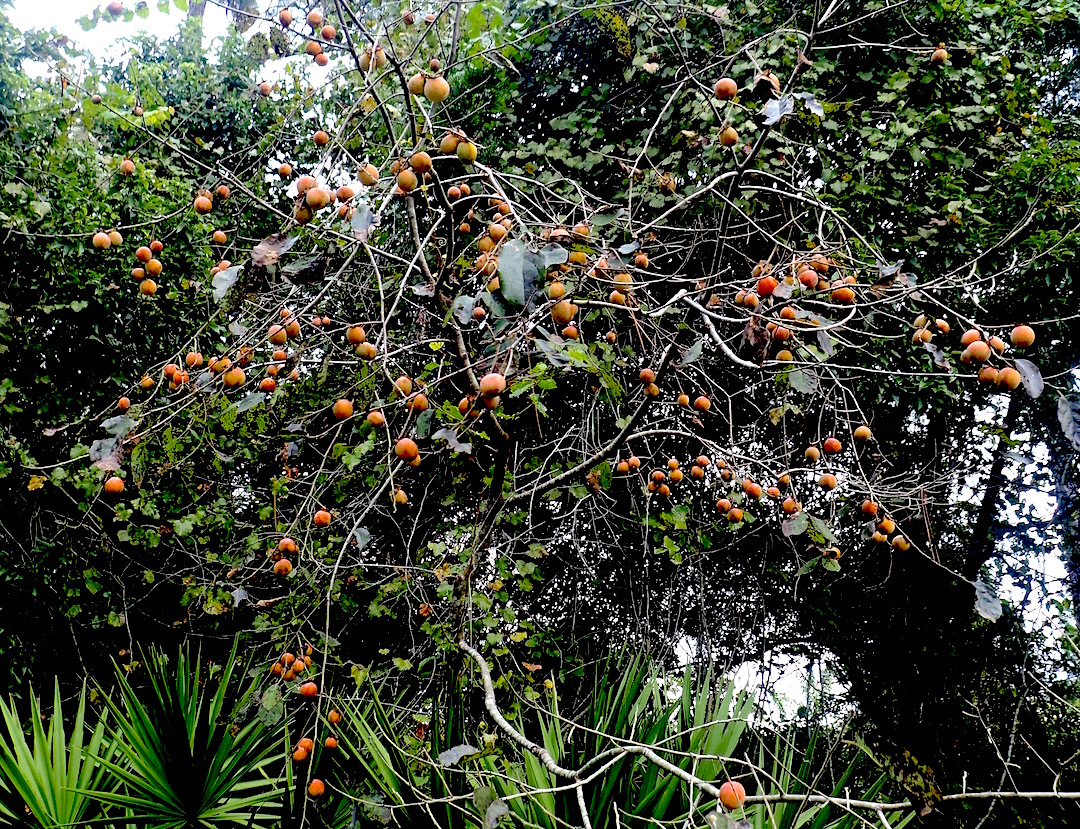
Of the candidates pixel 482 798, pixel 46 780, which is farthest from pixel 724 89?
pixel 46 780

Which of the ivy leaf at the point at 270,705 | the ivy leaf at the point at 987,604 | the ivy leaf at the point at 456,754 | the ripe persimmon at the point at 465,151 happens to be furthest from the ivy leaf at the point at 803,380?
the ivy leaf at the point at 270,705

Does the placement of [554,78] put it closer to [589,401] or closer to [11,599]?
[589,401]

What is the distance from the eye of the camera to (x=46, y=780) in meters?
1.77

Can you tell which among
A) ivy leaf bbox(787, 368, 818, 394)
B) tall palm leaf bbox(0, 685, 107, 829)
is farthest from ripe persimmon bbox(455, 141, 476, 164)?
tall palm leaf bbox(0, 685, 107, 829)

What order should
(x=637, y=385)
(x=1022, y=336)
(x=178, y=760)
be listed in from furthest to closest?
(x=637, y=385) → (x=178, y=760) → (x=1022, y=336)

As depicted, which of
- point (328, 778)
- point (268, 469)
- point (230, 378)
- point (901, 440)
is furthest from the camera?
point (268, 469)

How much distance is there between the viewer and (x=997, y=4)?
2.96 meters

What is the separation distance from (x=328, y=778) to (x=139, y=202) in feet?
8.66

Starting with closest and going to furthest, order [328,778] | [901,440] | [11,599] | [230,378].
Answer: [230,378] < [328,778] < [11,599] < [901,440]

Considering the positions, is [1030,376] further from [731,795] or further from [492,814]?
[492,814]

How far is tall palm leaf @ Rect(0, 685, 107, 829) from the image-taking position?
1.69 meters

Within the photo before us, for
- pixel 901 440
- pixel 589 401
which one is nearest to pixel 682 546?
pixel 589 401

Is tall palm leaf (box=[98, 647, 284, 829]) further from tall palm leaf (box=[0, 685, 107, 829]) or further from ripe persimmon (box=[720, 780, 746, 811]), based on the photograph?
ripe persimmon (box=[720, 780, 746, 811])

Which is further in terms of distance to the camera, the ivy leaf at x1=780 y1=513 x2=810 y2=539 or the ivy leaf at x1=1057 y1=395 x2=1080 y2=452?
the ivy leaf at x1=780 y1=513 x2=810 y2=539
